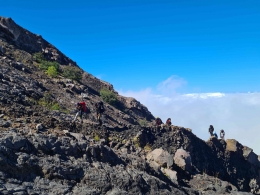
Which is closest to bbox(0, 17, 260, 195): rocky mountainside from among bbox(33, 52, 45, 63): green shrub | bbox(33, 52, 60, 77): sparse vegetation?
bbox(33, 52, 60, 77): sparse vegetation

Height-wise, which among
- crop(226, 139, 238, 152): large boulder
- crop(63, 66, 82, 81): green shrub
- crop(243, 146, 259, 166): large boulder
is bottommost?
crop(243, 146, 259, 166): large boulder

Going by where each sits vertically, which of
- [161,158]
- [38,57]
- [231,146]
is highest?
[38,57]

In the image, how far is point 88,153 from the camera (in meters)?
11.6

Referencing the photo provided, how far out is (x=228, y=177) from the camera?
2372 cm

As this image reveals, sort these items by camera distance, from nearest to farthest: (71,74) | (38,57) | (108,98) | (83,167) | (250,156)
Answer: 1. (83,167)
2. (250,156)
3. (38,57)
4. (108,98)
5. (71,74)

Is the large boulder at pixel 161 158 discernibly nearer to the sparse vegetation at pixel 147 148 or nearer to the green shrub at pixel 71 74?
the sparse vegetation at pixel 147 148

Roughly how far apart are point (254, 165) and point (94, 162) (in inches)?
760

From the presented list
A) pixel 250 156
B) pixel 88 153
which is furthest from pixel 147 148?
pixel 250 156

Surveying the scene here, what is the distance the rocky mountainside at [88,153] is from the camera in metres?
9.27

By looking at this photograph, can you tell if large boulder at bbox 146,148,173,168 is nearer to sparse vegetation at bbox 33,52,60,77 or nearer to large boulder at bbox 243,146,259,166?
large boulder at bbox 243,146,259,166

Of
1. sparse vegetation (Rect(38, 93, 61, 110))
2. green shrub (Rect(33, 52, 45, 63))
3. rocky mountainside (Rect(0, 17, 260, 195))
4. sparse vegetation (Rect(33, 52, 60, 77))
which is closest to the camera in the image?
rocky mountainside (Rect(0, 17, 260, 195))

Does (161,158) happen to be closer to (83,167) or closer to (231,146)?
(83,167)

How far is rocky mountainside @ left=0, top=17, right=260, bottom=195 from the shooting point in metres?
9.27

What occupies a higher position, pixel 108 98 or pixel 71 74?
pixel 71 74
